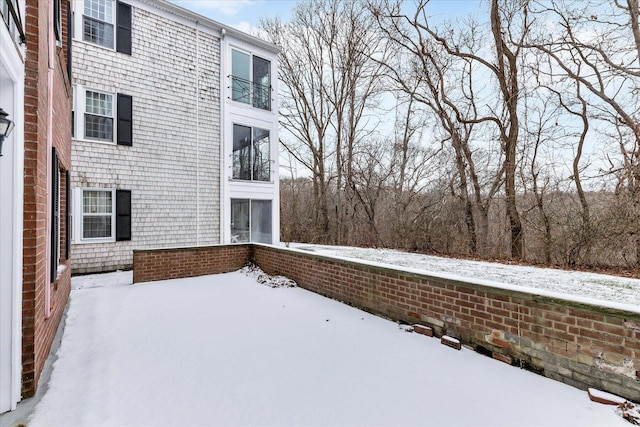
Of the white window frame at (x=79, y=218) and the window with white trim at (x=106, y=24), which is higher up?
the window with white trim at (x=106, y=24)

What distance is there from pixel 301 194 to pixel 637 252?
1538cm

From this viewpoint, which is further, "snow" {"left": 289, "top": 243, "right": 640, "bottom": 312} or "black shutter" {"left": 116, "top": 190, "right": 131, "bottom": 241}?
"black shutter" {"left": 116, "top": 190, "right": 131, "bottom": 241}

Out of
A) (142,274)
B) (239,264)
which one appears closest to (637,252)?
(239,264)

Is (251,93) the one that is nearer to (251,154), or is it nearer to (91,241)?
(251,154)

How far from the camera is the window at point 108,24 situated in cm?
766

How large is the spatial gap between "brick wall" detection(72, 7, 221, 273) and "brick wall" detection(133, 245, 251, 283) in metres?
1.89

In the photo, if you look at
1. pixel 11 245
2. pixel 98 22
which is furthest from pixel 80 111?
pixel 11 245

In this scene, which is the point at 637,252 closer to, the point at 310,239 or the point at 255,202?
the point at 255,202

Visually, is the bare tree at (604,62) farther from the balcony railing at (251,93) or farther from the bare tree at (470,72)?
the balcony railing at (251,93)

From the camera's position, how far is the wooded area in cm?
884

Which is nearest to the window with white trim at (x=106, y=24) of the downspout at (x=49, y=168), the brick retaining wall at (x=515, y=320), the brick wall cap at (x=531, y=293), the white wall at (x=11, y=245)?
the downspout at (x=49, y=168)

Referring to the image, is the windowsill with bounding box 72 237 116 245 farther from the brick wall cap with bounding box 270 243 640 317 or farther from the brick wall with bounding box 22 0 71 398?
the brick wall cap with bounding box 270 243 640 317

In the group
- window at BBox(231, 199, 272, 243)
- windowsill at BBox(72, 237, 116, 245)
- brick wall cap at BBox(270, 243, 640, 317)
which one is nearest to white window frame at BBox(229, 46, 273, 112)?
window at BBox(231, 199, 272, 243)

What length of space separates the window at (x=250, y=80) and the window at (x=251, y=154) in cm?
91
